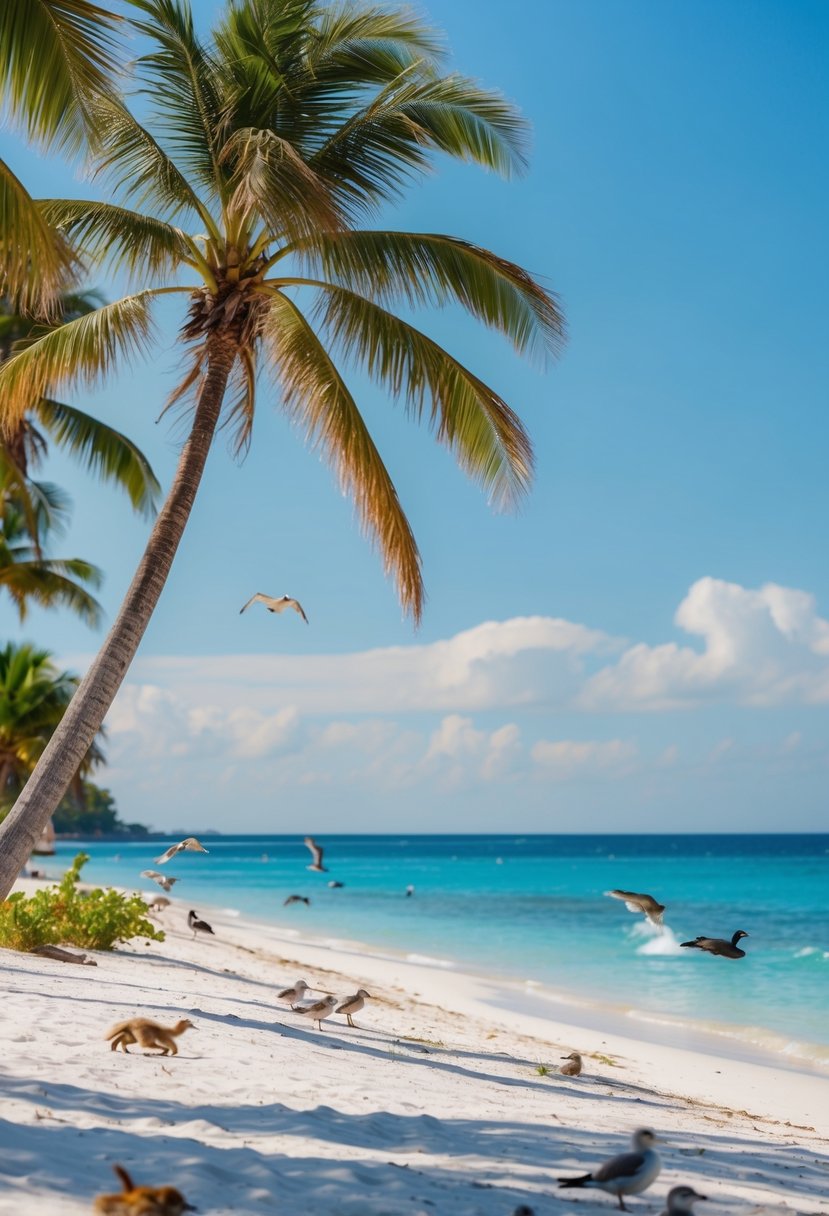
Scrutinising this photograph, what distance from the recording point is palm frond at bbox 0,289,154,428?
9219 millimetres

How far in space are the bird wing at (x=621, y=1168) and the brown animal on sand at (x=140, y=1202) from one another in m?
1.67

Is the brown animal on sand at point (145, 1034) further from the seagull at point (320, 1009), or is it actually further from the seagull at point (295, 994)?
the seagull at point (295, 994)

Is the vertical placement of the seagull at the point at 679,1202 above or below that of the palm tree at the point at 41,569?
below

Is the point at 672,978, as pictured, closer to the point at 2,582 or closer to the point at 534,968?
the point at 534,968

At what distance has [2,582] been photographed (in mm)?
21203

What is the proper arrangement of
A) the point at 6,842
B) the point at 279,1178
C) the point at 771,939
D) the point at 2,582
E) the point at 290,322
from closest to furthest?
the point at 279,1178
the point at 6,842
the point at 290,322
the point at 2,582
the point at 771,939

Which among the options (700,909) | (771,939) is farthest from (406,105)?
(700,909)

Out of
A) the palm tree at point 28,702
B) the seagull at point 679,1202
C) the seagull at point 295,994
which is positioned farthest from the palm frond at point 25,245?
the palm tree at point 28,702

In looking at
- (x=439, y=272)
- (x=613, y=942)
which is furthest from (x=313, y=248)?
(x=613, y=942)

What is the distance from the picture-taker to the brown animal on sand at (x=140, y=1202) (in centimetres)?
330

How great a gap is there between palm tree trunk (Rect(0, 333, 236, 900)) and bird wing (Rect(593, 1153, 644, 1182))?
4878mm

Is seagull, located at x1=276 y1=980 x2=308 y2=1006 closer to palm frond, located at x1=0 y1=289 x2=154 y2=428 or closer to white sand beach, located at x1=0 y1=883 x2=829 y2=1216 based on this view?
white sand beach, located at x1=0 y1=883 x2=829 y2=1216

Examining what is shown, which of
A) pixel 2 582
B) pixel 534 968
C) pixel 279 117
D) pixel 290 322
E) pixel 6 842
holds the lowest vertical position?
pixel 534 968

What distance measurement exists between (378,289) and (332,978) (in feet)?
35.8
